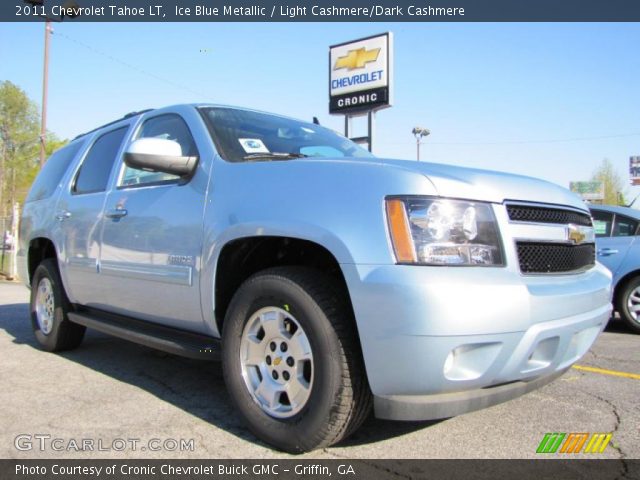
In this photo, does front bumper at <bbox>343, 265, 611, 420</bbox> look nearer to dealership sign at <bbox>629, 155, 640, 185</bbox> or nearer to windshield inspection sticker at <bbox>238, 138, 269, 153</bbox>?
windshield inspection sticker at <bbox>238, 138, 269, 153</bbox>

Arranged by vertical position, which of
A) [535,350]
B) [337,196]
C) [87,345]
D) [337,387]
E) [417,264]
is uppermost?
[337,196]

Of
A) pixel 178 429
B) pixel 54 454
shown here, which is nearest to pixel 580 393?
pixel 178 429

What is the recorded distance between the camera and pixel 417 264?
6.93 ft

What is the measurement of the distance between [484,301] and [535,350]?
40 cm

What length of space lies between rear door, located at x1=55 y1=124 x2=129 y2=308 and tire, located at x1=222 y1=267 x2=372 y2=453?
1680 mm

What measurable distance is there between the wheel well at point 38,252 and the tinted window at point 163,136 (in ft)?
5.64

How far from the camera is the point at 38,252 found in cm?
523

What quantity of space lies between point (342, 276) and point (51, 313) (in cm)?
334

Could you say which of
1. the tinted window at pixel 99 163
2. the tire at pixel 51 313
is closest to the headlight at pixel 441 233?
the tinted window at pixel 99 163

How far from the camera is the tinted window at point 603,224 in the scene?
646 centimetres

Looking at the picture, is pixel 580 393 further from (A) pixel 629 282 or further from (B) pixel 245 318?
(A) pixel 629 282

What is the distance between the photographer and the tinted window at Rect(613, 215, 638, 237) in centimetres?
630

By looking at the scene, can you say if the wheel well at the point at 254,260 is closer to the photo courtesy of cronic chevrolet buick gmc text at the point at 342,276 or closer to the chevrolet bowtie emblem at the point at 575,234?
the photo courtesy of cronic chevrolet buick gmc text at the point at 342,276

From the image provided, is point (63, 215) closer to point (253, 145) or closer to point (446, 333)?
point (253, 145)
